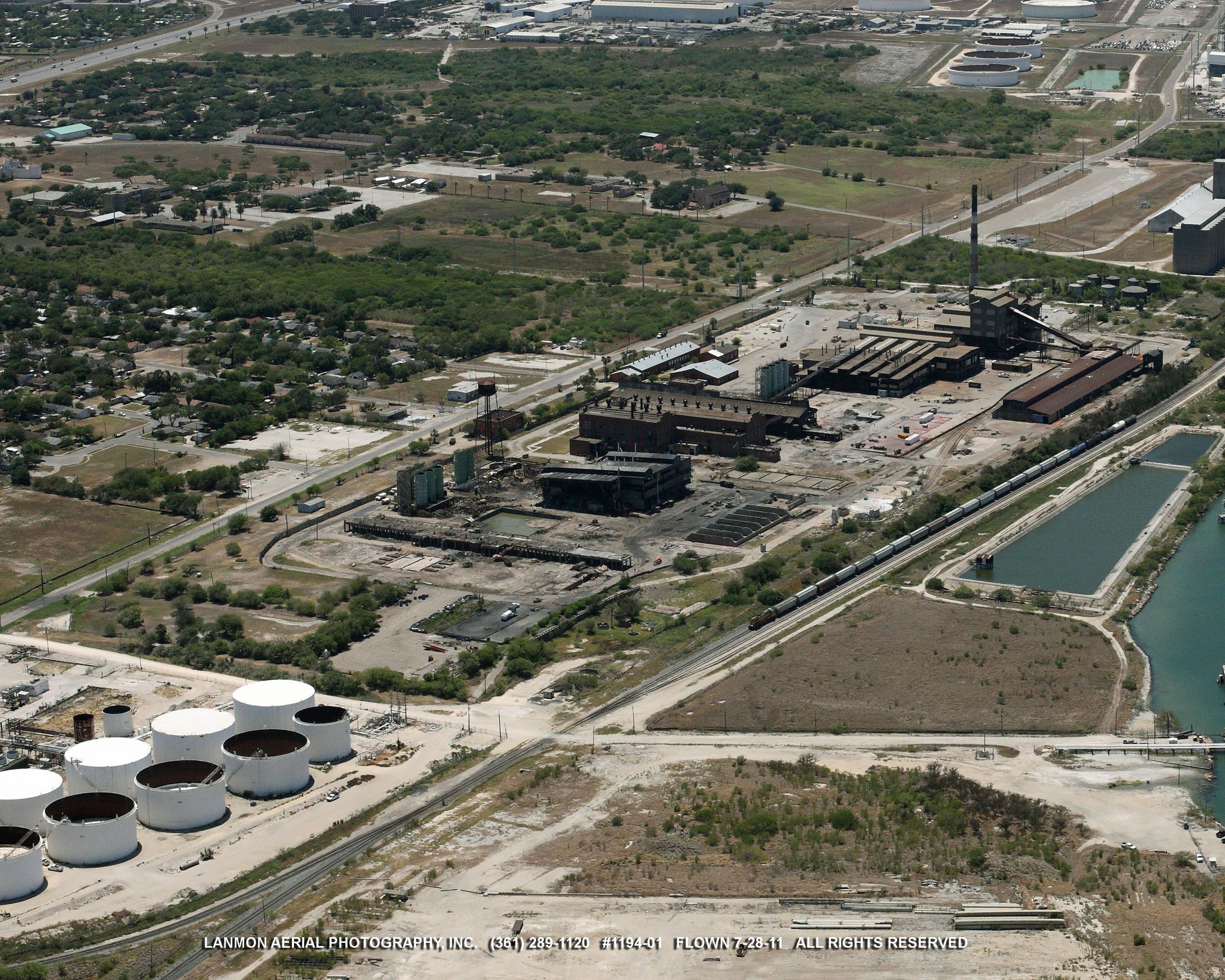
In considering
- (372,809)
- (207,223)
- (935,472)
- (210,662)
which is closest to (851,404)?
(935,472)

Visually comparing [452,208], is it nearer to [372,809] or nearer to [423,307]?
[423,307]

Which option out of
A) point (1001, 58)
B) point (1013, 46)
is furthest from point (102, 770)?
point (1013, 46)

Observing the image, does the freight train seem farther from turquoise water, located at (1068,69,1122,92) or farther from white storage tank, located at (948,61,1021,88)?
white storage tank, located at (948,61,1021,88)

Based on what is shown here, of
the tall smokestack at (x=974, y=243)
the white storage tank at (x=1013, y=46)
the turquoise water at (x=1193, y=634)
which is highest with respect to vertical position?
the white storage tank at (x=1013, y=46)

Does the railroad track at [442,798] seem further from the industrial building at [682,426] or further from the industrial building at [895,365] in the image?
the industrial building at [895,365]

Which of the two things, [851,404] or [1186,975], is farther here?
[851,404]

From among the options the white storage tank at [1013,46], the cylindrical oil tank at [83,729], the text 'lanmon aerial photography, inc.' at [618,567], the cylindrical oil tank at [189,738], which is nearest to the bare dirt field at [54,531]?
the text 'lanmon aerial photography, inc.' at [618,567]
